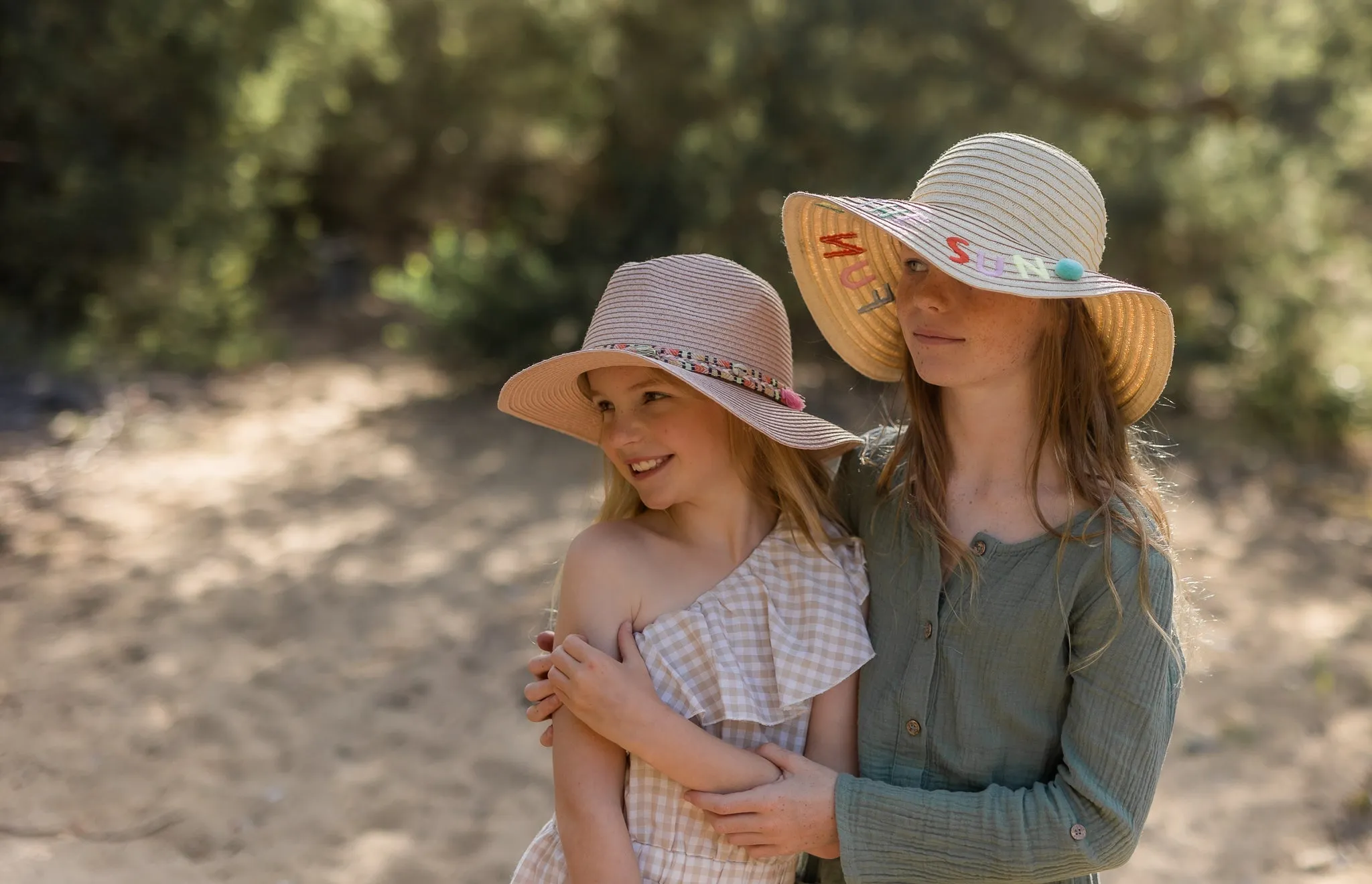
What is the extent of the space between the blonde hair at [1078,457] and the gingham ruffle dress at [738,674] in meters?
0.16

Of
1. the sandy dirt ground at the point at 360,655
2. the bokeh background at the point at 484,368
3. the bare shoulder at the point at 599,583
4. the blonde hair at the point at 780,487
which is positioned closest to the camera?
the bare shoulder at the point at 599,583

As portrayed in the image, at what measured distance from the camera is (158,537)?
4586 millimetres

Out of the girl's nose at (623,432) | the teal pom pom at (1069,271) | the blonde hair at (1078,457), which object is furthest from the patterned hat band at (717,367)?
the teal pom pom at (1069,271)

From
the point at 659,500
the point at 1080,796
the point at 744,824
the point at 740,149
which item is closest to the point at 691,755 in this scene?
the point at 744,824

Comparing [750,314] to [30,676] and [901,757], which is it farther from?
[30,676]

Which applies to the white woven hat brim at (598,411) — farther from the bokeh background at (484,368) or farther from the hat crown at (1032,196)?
the bokeh background at (484,368)

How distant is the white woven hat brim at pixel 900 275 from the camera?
4.59 ft

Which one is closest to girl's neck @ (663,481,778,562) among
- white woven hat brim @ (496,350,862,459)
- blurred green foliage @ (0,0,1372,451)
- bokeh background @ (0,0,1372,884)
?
white woven hat brim @ (496,350,862,459)

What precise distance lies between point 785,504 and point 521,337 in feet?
15.8

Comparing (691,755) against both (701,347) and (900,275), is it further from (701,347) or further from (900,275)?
(900,275)

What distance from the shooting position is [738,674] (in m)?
1.56

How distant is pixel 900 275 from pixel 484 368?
5182 mm

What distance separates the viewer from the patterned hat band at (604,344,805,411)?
5.22 ft

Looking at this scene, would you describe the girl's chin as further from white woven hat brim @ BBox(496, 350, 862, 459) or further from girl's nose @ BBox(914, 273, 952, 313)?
girl's nose @ BBox(914, 273, 952, 313)
